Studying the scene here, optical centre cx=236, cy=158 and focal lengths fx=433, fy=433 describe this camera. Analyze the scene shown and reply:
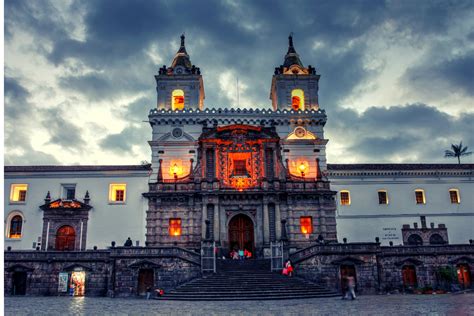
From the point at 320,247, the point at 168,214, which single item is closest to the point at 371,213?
the point at 320,247

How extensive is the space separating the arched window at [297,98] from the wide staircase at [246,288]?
2069 cm

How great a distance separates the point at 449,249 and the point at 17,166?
3959 cm

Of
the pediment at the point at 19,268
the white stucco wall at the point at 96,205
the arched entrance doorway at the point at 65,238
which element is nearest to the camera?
the pediment at the point at 19,268

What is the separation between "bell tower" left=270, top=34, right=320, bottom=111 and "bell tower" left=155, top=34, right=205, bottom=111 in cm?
852

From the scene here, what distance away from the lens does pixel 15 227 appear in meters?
40.6

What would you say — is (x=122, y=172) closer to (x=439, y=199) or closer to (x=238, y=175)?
(x=238, y=175)

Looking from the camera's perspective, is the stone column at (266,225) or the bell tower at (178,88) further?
the bell tower at (178,88)

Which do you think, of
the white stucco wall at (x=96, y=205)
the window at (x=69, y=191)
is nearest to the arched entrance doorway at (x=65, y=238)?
the white stucco wall at (x=96, y=205)

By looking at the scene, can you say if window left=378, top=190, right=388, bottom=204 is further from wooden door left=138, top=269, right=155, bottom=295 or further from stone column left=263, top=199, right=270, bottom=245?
wooden door left=138, top=269, right=155, bottom=295

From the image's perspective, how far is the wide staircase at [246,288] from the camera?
85.7ft

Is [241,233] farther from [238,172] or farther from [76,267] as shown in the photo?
[76,267]

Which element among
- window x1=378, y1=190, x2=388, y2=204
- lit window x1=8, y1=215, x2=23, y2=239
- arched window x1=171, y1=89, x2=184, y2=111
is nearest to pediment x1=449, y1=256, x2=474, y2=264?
window x1=378, y1=190, x2=388, y2=204

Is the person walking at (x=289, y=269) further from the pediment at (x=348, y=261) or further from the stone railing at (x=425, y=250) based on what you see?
the stone railing at (x=425, y=250)

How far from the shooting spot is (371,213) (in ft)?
139
